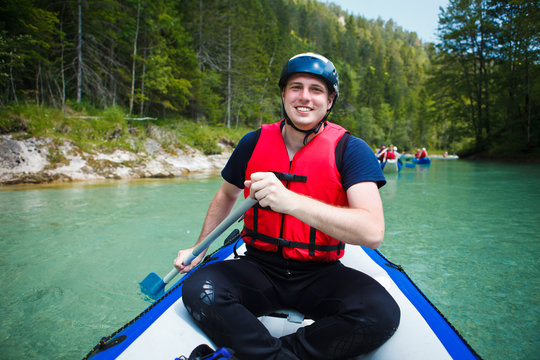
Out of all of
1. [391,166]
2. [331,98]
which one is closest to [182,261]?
[331,98]

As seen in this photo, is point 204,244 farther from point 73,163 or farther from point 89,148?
point 89,148

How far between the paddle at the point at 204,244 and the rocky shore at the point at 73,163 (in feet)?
25.2

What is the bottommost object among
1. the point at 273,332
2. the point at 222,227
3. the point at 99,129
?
the point at 273,332

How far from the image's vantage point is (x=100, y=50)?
12938 millimetres

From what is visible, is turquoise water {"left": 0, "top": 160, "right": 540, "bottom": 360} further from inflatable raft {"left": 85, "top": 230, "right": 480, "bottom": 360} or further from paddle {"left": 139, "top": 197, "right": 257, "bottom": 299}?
inflatable raft {"left": 85, "top": 230, "right": 480, "bottom": 360}

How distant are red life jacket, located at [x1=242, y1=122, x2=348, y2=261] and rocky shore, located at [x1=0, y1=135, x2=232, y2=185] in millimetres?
8795

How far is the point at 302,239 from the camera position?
1529mm

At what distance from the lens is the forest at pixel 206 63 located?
10312 millimetres

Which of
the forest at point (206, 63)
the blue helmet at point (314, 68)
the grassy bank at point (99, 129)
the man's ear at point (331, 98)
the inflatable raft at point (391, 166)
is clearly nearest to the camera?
the blue helmet at point (314, 68)

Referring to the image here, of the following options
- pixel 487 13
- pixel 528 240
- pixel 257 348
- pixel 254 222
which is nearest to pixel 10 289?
pixel 254 222

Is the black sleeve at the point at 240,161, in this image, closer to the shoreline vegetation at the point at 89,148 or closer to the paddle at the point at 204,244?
the paddle at the point at 204,244

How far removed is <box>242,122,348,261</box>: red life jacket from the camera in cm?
152

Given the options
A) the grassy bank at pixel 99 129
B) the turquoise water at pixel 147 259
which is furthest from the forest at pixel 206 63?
the turquoise water at pixel 147 259

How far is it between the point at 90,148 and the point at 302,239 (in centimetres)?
1020
